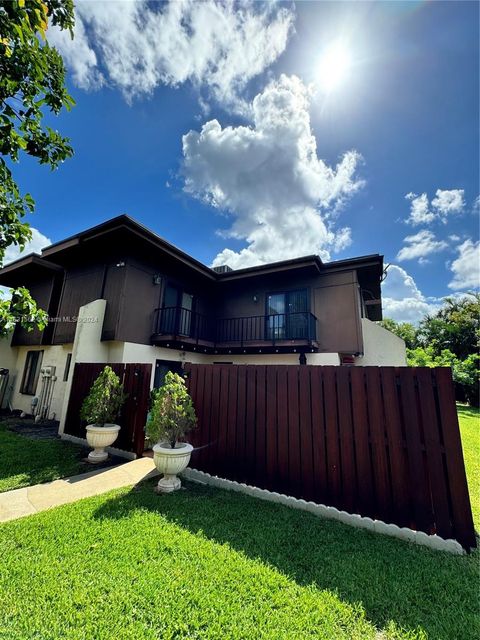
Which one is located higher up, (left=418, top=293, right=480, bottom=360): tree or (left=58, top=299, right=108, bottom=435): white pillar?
(left=418, top=293, right=480, bottom=360): tree

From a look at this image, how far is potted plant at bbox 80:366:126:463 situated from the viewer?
5609 mm

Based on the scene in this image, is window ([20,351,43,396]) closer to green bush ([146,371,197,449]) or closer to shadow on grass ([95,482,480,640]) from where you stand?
green bush ([146,371,197,449])

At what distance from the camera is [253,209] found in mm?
11570

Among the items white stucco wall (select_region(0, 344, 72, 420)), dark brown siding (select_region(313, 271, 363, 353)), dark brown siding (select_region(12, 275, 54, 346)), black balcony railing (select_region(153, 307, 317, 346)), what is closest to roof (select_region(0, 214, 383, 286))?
dark brown siding (select_region(313, 271, 363, 353))

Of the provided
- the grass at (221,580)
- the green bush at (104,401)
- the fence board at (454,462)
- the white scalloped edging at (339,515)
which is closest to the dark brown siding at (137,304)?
the green bush at (104,401)

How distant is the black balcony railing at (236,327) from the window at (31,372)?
19.7 ft

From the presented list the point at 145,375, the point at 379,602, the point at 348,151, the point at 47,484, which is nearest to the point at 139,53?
the point at 348,151

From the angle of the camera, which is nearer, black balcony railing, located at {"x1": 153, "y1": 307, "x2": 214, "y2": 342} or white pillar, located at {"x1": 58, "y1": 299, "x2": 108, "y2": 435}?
white pillar, located at {"x1": 58, "y1": 299, "x2": 108, "y2": 435}

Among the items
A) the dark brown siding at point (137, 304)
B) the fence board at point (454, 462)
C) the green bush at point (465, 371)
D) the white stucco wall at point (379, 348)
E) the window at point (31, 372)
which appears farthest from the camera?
the green bush at point (465, 371)

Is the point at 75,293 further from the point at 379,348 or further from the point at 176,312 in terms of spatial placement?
the point at 379,348

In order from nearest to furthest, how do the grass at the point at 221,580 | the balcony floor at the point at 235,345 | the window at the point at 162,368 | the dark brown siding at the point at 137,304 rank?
the grass at the point at 221,580 → the dark brown siding at the point at 137,304 → the balcony floor at the point at 235,345 → the window at the point at 162,368

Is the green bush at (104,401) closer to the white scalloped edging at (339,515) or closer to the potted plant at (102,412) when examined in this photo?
the potted plant at (102,412)

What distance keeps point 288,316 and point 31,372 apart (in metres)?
11.4

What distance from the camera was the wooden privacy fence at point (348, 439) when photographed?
2969mm
